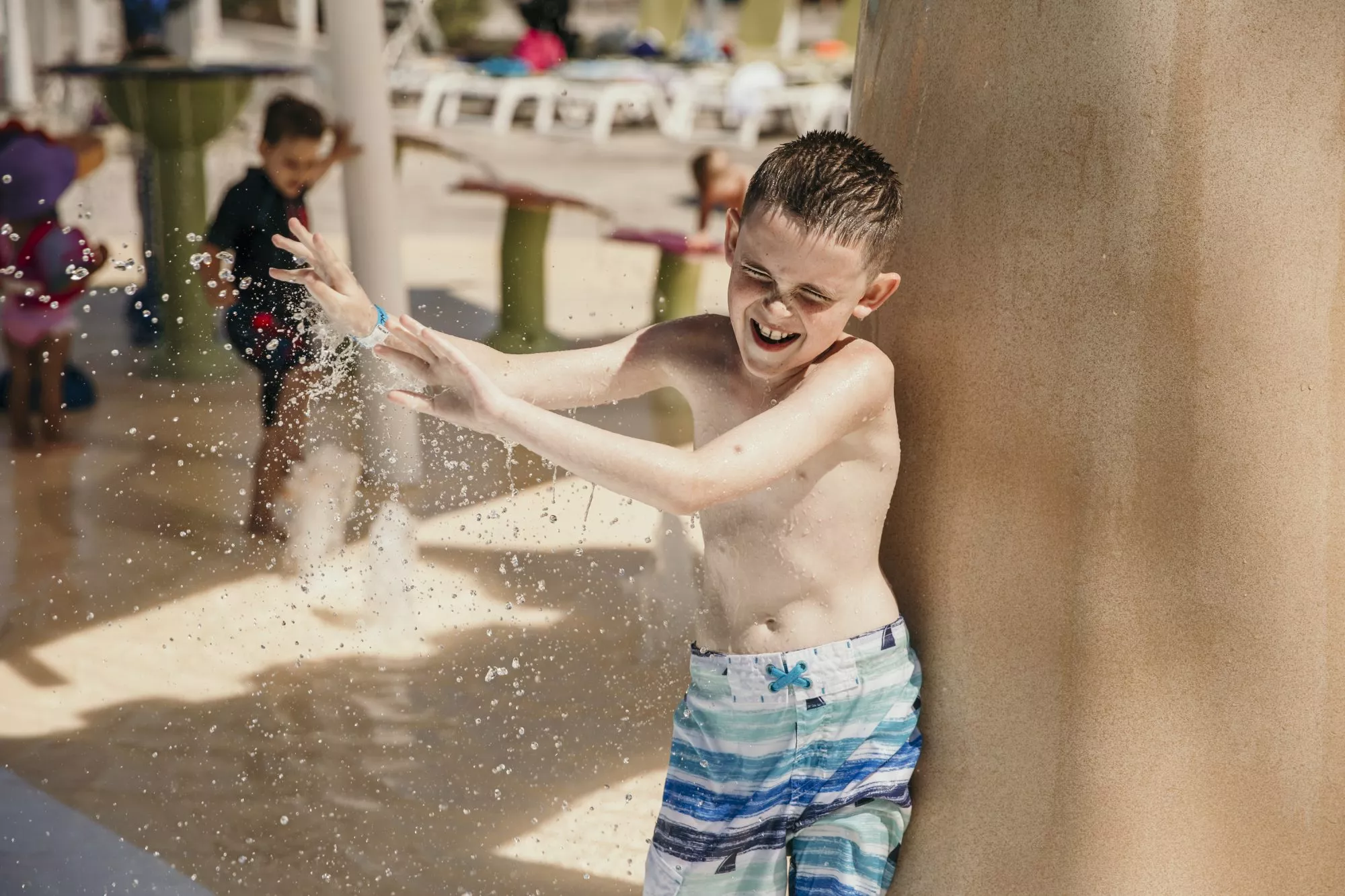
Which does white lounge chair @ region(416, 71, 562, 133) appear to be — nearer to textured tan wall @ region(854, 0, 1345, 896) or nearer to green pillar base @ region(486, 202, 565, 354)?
green pillar base @ region(486, 202, 565, 354)

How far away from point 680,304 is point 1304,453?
240 inches

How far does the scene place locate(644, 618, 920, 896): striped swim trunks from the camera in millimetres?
2215

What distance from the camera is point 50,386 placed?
674cm

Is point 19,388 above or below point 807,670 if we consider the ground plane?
below

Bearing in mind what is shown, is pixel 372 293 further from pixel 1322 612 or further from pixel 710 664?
pixel 1322 612

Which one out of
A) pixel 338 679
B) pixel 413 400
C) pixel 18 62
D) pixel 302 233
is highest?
pixel 18 62

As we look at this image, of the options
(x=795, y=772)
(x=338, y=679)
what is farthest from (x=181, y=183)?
(x=795, y=772)

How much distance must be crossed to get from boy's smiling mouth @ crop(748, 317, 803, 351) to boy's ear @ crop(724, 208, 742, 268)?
103 mm

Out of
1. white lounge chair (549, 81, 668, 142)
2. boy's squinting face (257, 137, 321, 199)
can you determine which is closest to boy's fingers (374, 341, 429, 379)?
boy's squinting face (257, 137, 321, 199)

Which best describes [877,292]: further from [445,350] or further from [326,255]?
[326,255]

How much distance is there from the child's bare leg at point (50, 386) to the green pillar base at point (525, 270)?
95.8 inches

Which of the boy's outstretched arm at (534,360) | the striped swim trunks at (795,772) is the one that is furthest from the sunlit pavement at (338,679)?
the boy's outstretched arm at (534,360)

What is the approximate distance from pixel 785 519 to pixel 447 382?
53 cm

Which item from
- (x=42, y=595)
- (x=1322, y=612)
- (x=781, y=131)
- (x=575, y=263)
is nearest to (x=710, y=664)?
(x=1322, y=612)
